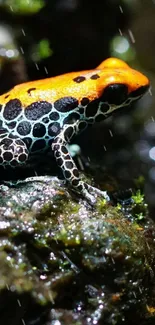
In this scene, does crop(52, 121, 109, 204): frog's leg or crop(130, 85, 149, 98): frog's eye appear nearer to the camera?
crop(52, 121, 109, 204): frog's leg

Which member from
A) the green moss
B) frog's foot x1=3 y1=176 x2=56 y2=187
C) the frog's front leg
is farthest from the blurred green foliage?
frog's foot x1=3 y1=176 x2=56 y2=187

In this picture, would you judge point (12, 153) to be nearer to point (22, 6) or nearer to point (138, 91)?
point (138, 91)

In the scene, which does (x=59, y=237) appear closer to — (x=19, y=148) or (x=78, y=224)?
(x=78, y=224)

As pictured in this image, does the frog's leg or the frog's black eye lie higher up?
the frog's black eye

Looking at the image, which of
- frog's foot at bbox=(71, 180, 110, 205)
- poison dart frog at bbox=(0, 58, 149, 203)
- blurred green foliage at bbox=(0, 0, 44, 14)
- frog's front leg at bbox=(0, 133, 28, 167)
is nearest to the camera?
frog's foot at bbox=(71, 180, 110, 205)

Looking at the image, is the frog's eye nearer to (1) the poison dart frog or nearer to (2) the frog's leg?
(1) the poison dart frog

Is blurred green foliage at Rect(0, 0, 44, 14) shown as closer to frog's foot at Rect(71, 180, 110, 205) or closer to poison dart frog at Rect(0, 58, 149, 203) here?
poison dart frog at Rect(0, 58, 149, 203)

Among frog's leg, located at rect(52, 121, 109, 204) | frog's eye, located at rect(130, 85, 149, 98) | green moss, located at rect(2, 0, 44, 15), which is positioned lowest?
frog's leg, located at rect(52, 121, 109, 204)

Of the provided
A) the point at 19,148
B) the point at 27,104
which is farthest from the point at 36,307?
the point at 27,104

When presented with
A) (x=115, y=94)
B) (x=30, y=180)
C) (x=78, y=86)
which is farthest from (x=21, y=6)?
(x=30, y=180)

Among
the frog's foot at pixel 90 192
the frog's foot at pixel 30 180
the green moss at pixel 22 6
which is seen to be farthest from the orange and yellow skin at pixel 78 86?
the green moss at pixel 22 6

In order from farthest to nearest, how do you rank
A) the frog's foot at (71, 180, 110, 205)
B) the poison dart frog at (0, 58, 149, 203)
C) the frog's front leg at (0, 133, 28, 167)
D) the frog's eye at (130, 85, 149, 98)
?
the frog's eye at (130, 85, 149, 98) < the poison dart frog at (0, 58, 149, 203) < the frog's front leg at (0, 133, 28, 167) < the frog's foot at (71, 180, 110, 205)
